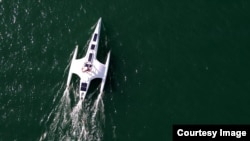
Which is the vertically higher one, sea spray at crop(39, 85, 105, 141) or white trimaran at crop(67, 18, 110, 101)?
white trimaran at crop(67, 18, 110, 101)

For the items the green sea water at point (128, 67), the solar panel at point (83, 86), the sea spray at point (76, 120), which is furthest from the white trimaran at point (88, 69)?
the sea spray at point (76, 120)

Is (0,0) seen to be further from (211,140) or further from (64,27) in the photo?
(211,140)

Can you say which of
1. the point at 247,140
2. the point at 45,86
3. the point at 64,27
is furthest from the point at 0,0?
the point at 247,140

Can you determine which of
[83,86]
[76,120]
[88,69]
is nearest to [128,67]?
[88,69]

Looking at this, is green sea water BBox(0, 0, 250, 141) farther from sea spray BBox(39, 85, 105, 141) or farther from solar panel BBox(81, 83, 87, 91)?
solar panel BBox(81, 83, 87, 91)

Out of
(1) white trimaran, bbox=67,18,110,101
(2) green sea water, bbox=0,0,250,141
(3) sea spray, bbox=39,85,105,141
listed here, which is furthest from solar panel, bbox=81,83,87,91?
(2) green sea water, bbox=0,0,250,141

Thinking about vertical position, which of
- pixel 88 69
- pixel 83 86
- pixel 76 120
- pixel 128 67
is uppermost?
pixel 128 67

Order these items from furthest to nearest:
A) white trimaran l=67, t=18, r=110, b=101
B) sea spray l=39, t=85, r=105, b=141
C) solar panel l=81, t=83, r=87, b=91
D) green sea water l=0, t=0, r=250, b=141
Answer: white trimaran l=67, t=18, r=110, b=101 → solar panel l=81, t=83, r=87, b=91 → green sea water l=0, t=0, r=250, b=141 → sea spray l=39, t=85, r=105, b=141

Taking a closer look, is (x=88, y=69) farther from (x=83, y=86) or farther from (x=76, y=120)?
(x=76, y=120)
